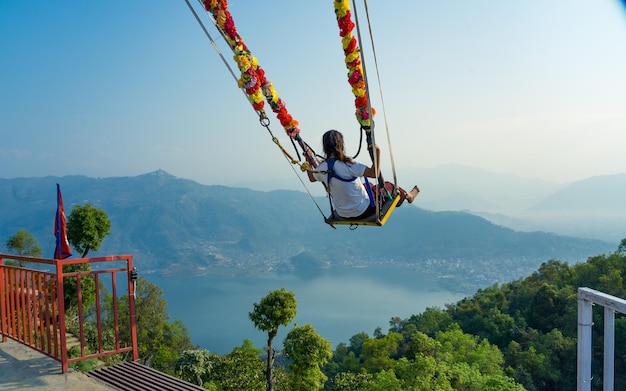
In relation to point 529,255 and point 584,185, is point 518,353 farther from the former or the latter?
point 584,185

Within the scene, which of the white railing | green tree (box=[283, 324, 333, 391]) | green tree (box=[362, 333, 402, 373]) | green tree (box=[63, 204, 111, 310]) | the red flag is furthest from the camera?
green tree (box=[362, 333, 402, 373])

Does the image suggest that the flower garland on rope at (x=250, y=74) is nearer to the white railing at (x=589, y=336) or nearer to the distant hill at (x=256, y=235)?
the white railing at (x=589, y=336)

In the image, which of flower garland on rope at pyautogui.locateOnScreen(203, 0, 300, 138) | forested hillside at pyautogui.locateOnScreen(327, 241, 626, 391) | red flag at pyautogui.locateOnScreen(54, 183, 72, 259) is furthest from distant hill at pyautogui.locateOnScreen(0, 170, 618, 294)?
flower garland on rope at pyautogui.locateOnScreen(203, 0, 300, 138)

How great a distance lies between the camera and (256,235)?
4973 inches

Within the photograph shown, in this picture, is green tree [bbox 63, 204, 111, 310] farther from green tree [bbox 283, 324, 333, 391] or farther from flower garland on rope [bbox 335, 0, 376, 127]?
flower garland on rope [bbox 335, 0, 376, 127]

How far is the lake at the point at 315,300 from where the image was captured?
64.8m

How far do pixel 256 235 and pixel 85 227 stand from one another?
4644 inches

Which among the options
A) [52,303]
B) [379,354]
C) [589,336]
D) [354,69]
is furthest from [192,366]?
[379,354]

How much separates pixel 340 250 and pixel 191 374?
106580 millimetres

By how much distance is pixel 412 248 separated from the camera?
108 m

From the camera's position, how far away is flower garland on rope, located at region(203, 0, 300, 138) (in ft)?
9.53

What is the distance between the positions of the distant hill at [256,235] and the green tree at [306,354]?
82.1 m

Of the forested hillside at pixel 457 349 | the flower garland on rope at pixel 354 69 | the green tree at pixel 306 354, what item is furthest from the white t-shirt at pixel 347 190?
the green tree at pixel 306 354

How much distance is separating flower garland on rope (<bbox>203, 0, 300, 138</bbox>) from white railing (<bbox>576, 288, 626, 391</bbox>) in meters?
2.03
